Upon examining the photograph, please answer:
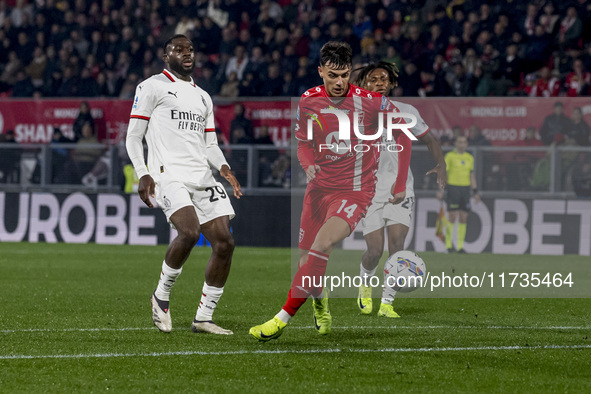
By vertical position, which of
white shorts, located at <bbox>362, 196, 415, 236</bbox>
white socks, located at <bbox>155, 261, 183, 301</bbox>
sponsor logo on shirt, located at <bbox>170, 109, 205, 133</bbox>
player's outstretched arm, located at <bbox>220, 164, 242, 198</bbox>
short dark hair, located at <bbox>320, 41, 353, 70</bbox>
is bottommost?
white socks, located at <bbox>155, 261, 183, 301</bbox>

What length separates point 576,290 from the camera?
36.4 ft

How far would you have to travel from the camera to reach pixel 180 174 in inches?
281

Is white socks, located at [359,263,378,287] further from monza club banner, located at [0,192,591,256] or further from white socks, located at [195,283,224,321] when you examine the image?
monza club banner, located at [0,192,591,256]

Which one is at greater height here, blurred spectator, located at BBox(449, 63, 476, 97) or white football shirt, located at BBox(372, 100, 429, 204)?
blurred spectator, located at BBox(449, 63, 476, 97)

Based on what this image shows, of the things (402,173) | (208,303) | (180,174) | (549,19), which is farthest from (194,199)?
(549,19)

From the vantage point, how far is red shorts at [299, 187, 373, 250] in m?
6.84

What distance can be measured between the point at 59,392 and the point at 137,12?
1935cm

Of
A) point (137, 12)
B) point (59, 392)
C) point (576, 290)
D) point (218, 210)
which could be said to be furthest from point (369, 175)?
point (137, 12)

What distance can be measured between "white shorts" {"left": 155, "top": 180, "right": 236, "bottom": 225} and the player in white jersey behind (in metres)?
1.92

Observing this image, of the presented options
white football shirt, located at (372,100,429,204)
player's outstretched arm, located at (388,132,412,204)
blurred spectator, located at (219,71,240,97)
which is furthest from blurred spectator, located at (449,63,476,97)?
player's outstretched arm, located at (388,132,412,204)

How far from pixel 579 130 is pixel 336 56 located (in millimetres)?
9770

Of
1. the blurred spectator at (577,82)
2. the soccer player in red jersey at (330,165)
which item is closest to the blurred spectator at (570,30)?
the blurred spectator at (577,82)

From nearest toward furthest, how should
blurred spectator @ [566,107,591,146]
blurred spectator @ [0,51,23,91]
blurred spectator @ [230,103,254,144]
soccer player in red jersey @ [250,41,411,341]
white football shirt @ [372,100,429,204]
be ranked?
1. soccer player in red jersey @ [250,41,411,341]
2. white football shirt @ [372,100,429,204]
3. blurred spectator @ [566,107,591,146]
4. blurred spectator @ [230,103,254,144]
5. blurred spectator @ [0,51,23,91]

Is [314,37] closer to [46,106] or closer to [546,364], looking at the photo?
[46,106]
